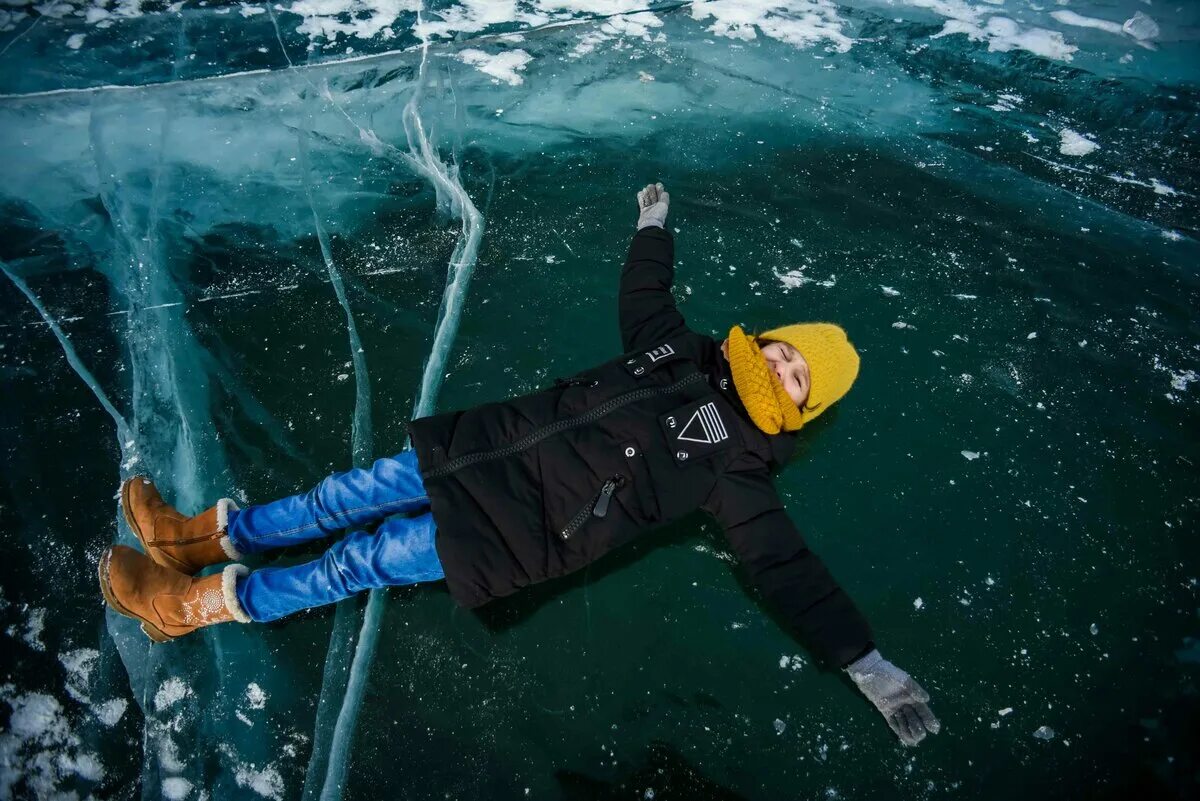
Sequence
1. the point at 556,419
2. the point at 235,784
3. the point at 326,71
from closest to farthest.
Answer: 1. the point at 235,784
2. the point at 556,419
3. the point at 326,71

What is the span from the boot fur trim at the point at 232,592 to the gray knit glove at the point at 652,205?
1.78 metres

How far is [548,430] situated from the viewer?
1.75m

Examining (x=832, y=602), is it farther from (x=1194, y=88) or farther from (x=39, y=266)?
(x=1194, y=88)

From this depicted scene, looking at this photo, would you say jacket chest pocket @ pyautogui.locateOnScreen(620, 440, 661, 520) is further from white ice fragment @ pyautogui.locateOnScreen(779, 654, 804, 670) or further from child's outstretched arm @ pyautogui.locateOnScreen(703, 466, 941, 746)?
white ice fragment @ pyautogui.locateOnScreen(779, 654, 804, 670)

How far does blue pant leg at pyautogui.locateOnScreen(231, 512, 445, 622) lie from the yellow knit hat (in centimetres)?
95

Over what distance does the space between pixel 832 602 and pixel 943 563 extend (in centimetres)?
65

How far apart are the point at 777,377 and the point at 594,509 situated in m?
0.69

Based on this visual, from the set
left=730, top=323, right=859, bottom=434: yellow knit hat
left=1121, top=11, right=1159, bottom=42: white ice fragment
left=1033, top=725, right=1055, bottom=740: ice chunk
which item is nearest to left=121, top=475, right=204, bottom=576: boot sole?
left=730, top=323, right=859, bottom=434: yellow knit hat

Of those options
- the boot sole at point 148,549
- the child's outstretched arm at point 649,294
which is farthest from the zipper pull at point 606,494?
the boot sole at point 148,549

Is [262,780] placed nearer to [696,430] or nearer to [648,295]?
[696,430]

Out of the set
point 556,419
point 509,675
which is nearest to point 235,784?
point 509,675

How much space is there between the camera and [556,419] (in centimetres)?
177

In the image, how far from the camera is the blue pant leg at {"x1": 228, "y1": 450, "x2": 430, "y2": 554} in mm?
1852

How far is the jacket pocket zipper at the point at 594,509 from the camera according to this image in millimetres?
1665
